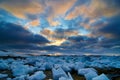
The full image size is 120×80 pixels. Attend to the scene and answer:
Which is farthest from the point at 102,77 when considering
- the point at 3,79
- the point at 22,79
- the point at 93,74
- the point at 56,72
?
the point at 3,79

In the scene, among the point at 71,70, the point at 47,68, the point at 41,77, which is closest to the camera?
the point at 41,77

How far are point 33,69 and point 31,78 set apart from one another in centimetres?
158

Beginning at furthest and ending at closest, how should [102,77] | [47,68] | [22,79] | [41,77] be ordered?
[47,68], [41,77], [22,79], [102,77]

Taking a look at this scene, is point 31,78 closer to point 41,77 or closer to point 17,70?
point 41,77

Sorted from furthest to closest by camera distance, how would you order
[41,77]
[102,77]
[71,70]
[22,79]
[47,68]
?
[47,68]
[71,70]
[41,77]
[22,79]
[102,77]

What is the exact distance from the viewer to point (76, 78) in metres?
4.51

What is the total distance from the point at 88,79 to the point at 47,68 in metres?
2.50

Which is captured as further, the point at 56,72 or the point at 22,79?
the point at 56,72

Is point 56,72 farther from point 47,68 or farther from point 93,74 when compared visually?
point 47,68

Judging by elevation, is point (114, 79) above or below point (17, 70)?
below

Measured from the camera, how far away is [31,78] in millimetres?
3650

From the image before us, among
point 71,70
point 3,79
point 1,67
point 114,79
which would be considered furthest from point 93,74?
point 1,67

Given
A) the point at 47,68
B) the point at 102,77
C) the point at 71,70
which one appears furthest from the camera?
the point at 47,68

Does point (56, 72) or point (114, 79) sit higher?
point (56, 72)
